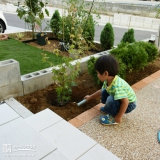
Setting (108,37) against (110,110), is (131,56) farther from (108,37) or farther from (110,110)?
(108,37)

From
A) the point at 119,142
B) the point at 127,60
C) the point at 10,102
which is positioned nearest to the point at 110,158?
the point at 119,142

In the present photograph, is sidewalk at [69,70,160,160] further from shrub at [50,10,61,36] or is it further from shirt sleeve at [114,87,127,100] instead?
shrub at [50,10,61,36]

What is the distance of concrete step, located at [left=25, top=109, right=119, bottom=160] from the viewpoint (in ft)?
5.62

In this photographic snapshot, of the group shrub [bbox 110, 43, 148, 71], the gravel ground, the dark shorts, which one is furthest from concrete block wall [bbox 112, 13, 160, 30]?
the dark shorts

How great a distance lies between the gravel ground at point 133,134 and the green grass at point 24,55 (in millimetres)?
1963

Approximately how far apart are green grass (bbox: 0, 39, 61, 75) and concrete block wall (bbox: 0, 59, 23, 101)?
0.75 metres

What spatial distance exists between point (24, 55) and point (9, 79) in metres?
1.93

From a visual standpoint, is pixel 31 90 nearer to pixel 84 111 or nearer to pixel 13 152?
pixel 84 111

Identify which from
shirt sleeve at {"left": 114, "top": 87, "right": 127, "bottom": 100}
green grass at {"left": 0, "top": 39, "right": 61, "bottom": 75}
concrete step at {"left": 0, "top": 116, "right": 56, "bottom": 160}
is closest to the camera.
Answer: concrete step at {"left": 0, "top": 116, "right": 56, "bottom": 160}

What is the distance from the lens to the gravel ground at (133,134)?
75.0 inches

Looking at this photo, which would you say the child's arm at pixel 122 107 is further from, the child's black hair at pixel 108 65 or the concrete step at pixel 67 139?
the concrete step at pixel 67 139

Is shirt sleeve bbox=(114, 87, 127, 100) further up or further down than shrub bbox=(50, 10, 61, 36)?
further down

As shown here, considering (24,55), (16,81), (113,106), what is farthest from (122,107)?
(24,55)

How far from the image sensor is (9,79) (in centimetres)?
259
